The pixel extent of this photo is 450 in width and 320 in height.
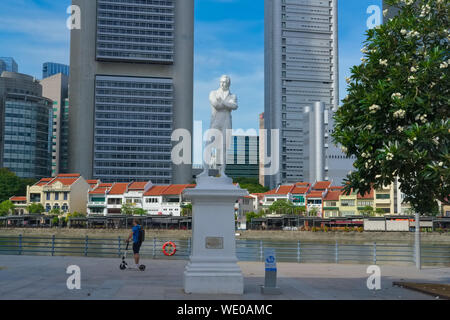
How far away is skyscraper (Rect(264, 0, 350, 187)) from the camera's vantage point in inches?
6604

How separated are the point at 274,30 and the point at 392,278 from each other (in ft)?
522

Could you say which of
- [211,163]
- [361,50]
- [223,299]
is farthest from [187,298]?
[361,50]

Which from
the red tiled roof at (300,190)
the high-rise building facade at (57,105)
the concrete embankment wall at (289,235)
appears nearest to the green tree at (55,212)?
the concrete embankment wall at (289,235)

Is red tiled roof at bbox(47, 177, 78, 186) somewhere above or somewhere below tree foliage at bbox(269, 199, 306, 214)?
above

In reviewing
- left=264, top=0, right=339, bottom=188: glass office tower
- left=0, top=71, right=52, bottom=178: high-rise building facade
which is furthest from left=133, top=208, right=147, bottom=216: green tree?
left=264, top=0, right=339, bottom=188: glass office tower

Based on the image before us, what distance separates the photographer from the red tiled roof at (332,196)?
331 feet

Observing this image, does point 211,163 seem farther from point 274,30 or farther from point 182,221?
point 274,30

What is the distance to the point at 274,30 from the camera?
16875 cm

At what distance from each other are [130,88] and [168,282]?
122 m

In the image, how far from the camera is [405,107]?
11.8 m

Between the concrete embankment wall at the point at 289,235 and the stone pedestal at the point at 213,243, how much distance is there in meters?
68.1

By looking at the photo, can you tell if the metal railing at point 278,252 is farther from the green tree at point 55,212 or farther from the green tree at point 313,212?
the green tree at point 55,212

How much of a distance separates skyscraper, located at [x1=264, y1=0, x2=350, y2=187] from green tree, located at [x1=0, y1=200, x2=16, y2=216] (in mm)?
84955

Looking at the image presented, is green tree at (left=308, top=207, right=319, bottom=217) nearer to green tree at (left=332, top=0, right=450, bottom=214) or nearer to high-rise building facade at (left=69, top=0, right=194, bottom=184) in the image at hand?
high-rise building facade at (left=69, top=0, right=194, bottom=184)
